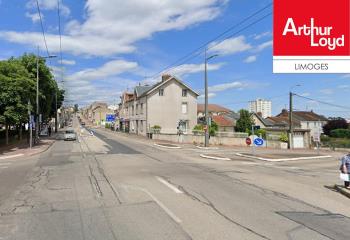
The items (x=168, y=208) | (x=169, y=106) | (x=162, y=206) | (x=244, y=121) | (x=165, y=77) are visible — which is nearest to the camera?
(x=168, y=208)

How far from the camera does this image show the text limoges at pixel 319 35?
13.3 metres

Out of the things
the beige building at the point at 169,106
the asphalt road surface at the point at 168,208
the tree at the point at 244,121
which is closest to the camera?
the asphalt road surface at the point at 168,208

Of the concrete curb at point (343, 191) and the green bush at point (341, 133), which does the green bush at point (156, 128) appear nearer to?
the green bush at point (341, 133)

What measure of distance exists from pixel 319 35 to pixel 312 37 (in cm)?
24

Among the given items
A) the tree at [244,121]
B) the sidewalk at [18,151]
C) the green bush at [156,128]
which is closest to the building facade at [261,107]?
the tree at [244,121]

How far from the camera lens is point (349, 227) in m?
9.17

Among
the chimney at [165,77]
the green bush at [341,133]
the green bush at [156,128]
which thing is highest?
the chimney at [165,77]

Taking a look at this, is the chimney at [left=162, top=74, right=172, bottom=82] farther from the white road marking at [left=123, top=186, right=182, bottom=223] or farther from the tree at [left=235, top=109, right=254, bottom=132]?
the white road marking at [left=123, top=186, right=182, bottom=223]

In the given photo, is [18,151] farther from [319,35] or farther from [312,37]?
[319,35]

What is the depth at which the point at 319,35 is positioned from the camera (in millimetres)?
13383

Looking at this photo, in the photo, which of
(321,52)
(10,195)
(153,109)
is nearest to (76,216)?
(10,195)

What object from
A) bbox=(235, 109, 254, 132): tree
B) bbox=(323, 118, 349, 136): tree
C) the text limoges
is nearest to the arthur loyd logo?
the text limoges

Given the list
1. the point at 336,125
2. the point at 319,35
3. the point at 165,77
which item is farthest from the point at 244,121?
the point at 319,35

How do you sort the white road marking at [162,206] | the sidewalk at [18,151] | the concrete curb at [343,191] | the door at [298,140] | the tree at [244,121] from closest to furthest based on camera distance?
the white road marking at [162,206] → the concrete curb at [343,191] → the sidewalk at [18,151] → the door at [298,140] → the tree at [244,121]
